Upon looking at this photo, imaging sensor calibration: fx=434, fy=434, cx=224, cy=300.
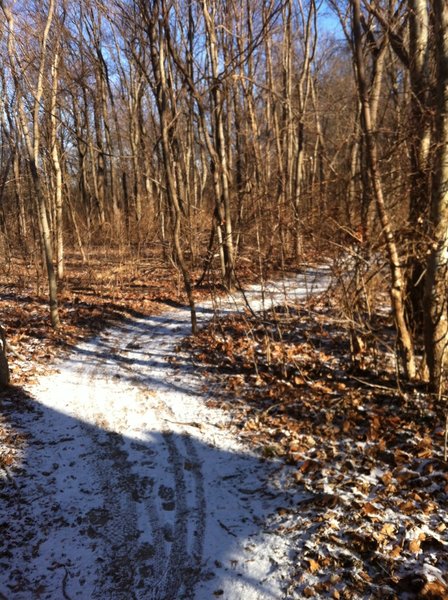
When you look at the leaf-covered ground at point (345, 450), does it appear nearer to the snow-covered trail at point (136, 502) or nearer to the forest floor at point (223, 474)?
the forest floor at point (223, 474)

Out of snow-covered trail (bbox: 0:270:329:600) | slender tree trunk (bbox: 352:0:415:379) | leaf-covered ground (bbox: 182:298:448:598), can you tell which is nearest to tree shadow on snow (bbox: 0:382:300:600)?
snow-covered trail (bbox: 0:270:329:600)

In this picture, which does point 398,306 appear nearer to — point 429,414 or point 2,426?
point 429,414

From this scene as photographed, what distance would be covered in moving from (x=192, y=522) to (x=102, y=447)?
179 cm

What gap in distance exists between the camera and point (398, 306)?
582cm

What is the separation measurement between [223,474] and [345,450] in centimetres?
149

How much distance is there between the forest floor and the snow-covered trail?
0.02 meters

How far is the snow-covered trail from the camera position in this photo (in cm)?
359

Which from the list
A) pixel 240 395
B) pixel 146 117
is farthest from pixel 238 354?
pixel 146 117

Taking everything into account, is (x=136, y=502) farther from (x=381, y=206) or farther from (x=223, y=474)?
(x=381, y=206)

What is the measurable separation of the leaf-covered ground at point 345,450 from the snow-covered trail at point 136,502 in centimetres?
35

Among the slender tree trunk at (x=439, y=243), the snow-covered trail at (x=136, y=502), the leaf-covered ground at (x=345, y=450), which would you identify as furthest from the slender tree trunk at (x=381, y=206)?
the snow-covered trail at (x=136, y=502)

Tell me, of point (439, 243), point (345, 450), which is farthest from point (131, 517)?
point (439, 243)

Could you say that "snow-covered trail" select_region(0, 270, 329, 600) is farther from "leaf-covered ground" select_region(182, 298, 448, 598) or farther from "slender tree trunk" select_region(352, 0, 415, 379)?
"slender tree trunk" select_region(352, 0, 415, 379)

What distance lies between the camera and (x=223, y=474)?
196 inches
